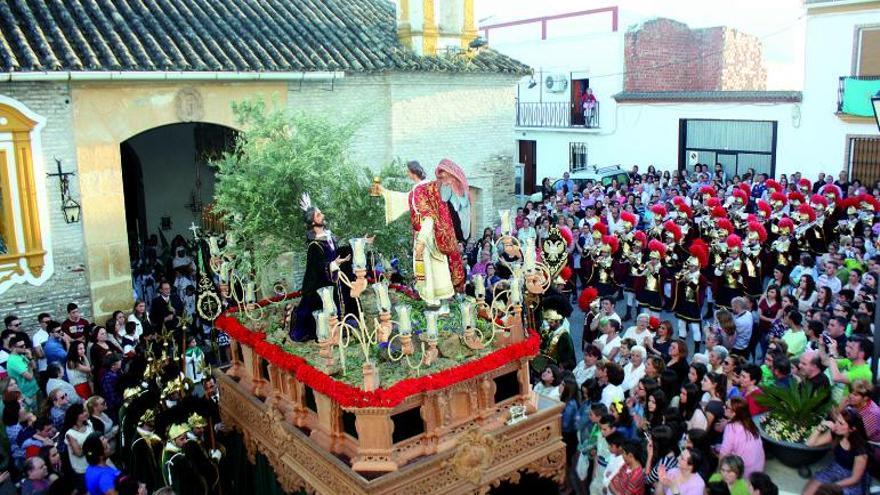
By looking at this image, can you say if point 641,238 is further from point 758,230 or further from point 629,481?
point 629,481

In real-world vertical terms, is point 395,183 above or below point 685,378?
above

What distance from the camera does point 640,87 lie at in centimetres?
2666

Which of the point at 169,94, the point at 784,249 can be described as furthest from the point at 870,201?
the point at 169,94

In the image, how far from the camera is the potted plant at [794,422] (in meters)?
6.97

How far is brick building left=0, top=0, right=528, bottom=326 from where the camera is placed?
1232 centimetres

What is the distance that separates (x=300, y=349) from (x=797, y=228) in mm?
10310

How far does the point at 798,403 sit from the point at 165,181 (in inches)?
584

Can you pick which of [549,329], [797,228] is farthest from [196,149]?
[797,228]

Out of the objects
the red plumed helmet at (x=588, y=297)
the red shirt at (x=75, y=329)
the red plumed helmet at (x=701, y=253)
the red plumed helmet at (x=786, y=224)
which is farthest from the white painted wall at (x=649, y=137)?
the red shirt at (x=75, y=329)

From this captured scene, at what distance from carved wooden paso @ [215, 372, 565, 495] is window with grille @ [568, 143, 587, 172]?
2134 centimetres

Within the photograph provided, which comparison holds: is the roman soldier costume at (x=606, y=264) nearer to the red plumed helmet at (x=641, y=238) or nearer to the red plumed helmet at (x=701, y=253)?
the red plumed helmet at (x=641, y=238)

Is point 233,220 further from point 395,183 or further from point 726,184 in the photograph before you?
point 726,184

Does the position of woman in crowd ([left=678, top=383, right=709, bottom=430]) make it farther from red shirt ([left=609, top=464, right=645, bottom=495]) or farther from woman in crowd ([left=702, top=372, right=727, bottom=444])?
red shirt ([left=609, top=464, right=645, bottom=495])

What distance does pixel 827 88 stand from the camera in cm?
2100
